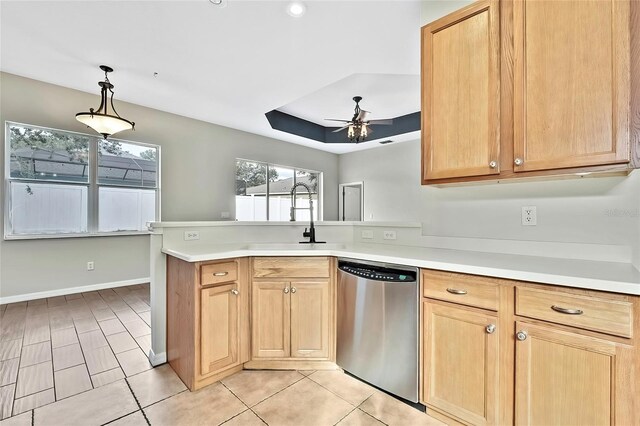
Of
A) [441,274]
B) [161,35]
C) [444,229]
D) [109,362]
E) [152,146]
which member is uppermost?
[161,35]

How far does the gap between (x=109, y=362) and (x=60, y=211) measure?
2.91m

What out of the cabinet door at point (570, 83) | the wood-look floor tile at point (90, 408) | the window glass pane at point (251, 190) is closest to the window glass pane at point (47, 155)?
the window glass pane at point (251, 190)

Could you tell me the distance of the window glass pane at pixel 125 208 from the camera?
14.2 feet

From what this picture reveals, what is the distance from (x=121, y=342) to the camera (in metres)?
2.56

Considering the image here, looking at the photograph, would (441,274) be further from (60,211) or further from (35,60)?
(60,211)

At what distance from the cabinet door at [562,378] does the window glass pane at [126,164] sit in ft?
17.2

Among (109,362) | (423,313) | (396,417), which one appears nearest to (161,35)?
(109,362)

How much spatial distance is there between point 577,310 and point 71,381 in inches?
118

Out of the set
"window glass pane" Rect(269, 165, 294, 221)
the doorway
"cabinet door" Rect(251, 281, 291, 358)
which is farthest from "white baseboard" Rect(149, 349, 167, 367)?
the doorway

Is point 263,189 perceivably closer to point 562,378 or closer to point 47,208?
point 47,208

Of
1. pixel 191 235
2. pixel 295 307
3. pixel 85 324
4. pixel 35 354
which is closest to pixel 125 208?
pixel 85 324

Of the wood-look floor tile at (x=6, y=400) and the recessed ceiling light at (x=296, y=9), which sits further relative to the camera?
the recessed ceiling light at (x=296, y=9)

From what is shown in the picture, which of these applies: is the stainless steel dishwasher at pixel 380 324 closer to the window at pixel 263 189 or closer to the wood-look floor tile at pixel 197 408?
the wood-look floor tile at pixel 197 408

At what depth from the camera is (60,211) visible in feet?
13.0
